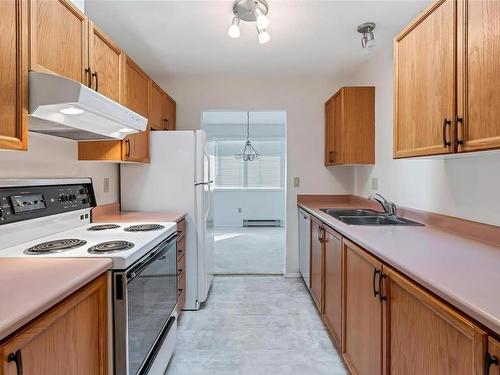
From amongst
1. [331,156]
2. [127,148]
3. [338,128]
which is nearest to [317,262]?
[331,156]

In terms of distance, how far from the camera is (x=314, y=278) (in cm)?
263

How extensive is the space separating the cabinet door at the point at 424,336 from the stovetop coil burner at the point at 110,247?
1.13m

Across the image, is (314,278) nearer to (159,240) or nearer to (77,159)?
(159,240)

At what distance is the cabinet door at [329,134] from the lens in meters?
3.20

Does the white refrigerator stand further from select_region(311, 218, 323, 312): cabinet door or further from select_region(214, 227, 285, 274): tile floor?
select_region(214, 227, 285, 274): tile floor

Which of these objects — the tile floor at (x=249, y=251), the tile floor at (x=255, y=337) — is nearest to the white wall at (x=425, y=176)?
the tile floor at (x=255, y=337)

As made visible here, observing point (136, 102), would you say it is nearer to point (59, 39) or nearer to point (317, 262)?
point (59, 39)

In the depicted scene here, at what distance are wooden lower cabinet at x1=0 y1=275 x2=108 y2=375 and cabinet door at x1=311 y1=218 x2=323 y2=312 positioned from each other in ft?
5.25

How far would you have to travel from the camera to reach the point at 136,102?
2375 mm

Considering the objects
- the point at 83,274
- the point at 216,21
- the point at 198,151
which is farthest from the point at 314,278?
the point at 216,21

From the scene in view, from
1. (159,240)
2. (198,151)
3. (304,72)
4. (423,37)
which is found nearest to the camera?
(423,37)

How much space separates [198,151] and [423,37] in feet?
5.82

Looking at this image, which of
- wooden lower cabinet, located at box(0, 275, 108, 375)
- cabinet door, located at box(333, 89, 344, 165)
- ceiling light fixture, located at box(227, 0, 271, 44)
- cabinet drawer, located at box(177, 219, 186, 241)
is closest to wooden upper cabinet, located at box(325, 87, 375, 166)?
cabinet door, located at box(333, 89, 344, 165)

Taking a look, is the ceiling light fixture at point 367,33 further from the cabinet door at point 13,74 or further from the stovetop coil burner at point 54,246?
the stovetop coil burner at point 54,246
